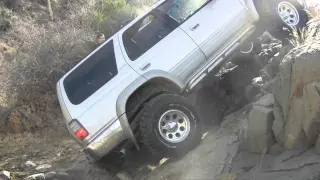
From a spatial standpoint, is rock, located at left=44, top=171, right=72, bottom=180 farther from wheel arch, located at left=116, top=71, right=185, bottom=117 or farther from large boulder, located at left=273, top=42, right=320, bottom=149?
large boulder, located at left=273, top=42, right=320, bottom=149

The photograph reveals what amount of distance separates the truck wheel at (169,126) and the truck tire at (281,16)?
6.94 ft

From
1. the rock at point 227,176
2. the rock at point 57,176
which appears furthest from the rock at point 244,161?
the rock at point 57,176

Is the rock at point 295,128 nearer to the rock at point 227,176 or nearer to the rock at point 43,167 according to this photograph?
the rock at point 227,176

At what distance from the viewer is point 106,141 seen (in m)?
5.74

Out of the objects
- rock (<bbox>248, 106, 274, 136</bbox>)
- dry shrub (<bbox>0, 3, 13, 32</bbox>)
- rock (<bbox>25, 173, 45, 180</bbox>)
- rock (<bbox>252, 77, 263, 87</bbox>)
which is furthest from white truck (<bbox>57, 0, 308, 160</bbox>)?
dry shrub (<bbox>0, 3, 13, 32</bbox>)

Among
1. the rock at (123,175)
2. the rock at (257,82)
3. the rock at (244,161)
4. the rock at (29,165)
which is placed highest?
the rock at (257,82)

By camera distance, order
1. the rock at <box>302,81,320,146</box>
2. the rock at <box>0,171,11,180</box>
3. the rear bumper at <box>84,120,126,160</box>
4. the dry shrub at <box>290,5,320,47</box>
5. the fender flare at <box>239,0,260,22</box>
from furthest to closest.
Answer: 1. the rock at <box>0,171,11,180</box>
2. the fender flare at <box>239,0,260,22</box>
3. the rear bumper at <box>84,120,126,160</box>
4. the dry shrub at <box>290,5,320,47</box>
5. the rock at <box>302,81,320,146</box>

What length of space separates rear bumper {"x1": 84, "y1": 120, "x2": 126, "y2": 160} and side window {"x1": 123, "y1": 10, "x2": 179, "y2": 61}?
1.08 metres

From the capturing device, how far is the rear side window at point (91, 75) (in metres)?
5.95

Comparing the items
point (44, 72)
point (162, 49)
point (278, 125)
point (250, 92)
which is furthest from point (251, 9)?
point (44, 72)

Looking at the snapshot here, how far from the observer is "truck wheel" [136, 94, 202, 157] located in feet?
18.8

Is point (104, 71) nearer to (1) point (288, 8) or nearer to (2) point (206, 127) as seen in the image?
(2) point (206, 127)

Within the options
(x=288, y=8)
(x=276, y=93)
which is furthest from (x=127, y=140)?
(x=288, y=8)

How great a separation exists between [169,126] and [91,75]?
1.33 metres
